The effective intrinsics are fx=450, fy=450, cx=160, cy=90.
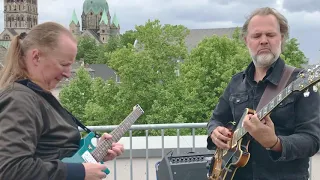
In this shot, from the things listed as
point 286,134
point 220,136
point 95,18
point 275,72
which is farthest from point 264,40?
point 95,18

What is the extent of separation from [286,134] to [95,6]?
484 ft

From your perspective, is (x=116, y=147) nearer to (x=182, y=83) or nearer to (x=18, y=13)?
(x=182, y=83)

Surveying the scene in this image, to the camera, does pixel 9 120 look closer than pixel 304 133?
Yes

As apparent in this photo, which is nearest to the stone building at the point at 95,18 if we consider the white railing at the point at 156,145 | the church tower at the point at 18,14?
the church tower at the point at 18,14

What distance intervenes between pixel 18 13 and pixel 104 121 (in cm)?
11210

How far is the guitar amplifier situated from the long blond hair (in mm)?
2214

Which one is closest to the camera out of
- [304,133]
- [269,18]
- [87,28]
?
[304,133]

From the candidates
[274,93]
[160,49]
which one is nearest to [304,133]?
[274,93]

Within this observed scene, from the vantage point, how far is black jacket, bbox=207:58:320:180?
2.72m

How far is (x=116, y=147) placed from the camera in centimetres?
287

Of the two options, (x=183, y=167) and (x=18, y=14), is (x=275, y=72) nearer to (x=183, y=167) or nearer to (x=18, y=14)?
(x=183, y=167)

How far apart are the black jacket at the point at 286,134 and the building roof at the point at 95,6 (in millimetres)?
145910

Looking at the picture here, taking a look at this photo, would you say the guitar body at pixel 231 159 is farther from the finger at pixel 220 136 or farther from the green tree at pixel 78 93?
the green tree at pixel 78 93

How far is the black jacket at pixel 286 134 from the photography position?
272 cm
